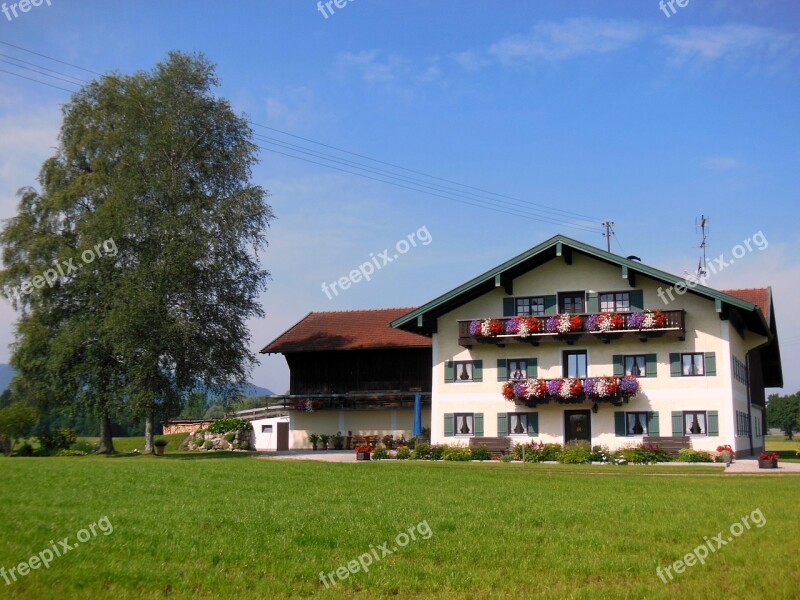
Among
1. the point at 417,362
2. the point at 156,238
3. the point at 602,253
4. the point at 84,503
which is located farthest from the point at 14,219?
the point at 84,503

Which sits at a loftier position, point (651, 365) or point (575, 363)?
point (575, 363)

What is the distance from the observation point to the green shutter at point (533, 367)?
4116 cm

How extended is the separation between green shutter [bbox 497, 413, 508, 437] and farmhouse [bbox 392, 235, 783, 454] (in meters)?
0.05

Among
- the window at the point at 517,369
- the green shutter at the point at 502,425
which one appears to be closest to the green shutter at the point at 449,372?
the window at the point at 517,369

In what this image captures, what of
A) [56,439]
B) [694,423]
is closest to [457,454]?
[694,423]

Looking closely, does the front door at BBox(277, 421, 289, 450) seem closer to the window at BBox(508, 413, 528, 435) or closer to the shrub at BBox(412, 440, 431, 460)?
the shrub at BBox(412, 440, 431, 460)

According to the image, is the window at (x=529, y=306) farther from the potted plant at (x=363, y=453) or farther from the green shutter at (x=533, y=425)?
the potted plant at (x=363, y=453)

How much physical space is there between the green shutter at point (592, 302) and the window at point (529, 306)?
2.25 m

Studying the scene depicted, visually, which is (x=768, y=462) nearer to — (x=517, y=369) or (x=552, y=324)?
(x=552, y=324)

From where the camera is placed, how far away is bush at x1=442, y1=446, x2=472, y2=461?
37938mm

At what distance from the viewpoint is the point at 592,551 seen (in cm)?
1084

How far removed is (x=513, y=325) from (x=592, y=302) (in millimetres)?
3938

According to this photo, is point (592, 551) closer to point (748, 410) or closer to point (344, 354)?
point (748, 410)

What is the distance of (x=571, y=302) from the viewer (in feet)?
135
